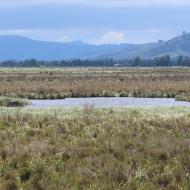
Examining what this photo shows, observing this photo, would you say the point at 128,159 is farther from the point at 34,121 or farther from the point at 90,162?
the point at 34,121

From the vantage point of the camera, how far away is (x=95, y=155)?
1845 cm

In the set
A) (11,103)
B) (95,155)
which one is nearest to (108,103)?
(11,103)

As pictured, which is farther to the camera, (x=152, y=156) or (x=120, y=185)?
(x=152, y=156)

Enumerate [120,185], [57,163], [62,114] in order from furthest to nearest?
[62,114] < [57,163] < [120,185]

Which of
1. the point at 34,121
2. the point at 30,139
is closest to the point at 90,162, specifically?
the point at 30,139

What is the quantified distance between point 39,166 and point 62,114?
1218 centimetres

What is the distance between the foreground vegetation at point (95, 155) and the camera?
1642cm

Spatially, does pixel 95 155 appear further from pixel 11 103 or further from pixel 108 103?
pixel 108 103

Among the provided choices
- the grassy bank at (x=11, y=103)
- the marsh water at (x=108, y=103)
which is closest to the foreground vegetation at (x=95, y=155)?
the marsh water at (x=108, y=103)

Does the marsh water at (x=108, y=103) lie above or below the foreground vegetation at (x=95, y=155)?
below

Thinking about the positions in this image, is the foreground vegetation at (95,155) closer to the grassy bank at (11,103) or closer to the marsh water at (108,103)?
the marsh water at (108,103)

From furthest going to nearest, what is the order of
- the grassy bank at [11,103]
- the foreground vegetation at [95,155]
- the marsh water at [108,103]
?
1. the grassy bank at [11,103]
2. the marsh water at [108,103]
3. the foreground vegetation at [95,155]

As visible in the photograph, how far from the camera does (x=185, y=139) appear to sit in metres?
19.9

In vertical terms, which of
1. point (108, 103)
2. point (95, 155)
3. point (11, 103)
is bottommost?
point (108, 103)
